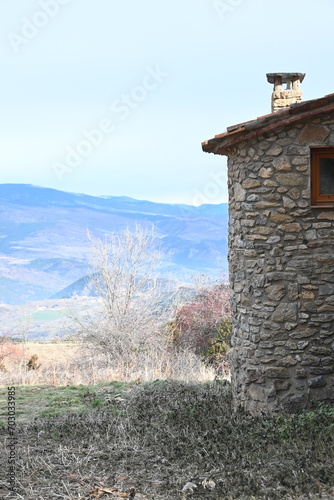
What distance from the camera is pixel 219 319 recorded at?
72.3 ft

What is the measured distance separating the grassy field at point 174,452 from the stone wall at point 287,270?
567mm

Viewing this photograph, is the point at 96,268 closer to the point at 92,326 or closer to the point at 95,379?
the point at 92,326

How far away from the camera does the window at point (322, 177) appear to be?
856 centimetres

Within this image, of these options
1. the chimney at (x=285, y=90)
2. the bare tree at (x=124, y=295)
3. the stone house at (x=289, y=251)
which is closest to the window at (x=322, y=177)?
the stone house at (x=289, y=251)

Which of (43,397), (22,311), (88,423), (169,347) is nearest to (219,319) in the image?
(169,347)

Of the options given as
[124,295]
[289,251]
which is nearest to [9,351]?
[124,295]

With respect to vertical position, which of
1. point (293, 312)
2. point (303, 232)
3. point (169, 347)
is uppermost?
point (303, 232)

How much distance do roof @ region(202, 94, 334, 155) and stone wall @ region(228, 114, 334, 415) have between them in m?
0.15

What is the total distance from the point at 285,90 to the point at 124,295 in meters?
10.8

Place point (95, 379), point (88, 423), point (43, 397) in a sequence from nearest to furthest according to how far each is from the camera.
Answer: point (88, 423), point (43, 397), point (95, 379)

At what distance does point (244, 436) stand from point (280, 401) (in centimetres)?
114

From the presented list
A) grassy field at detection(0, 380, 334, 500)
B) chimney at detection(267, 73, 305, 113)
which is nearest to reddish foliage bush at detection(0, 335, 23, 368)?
grassy field at detection(0, 380, 334, 500)

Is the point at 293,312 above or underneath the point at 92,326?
above

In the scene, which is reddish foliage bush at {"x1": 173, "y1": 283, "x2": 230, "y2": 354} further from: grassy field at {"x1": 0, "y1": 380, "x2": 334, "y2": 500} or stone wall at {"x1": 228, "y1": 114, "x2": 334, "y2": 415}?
stone wall at {"x1": 228, "y1": 114, "x2": 334, "y2": 415}
